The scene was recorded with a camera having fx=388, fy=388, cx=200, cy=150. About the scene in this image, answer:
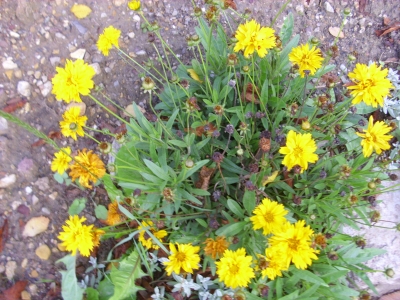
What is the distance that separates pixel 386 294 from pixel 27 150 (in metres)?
2.38

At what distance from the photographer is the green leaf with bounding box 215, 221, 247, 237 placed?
190 centimetres

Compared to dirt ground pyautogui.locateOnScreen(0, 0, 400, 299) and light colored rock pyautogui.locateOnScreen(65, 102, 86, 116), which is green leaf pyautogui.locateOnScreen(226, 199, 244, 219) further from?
light colored rock pyautogui.locateOnScreen(65, 102, 86, 116)

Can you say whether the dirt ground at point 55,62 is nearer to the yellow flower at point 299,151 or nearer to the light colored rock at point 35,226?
the light colored rock at point 35,226

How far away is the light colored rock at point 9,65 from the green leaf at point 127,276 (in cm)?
152

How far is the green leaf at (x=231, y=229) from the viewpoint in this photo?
6.24 feet

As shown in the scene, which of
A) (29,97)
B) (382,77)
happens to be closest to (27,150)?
(29,97)

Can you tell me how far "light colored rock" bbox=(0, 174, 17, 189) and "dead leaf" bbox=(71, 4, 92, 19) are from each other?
122 centimetres

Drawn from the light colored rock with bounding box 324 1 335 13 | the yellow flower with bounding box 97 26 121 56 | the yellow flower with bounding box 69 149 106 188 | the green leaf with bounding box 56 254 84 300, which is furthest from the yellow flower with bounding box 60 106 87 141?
the light colored rock with bounding box 324 1 335 13

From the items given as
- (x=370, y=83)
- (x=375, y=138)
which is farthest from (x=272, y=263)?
(x=370, y=83)

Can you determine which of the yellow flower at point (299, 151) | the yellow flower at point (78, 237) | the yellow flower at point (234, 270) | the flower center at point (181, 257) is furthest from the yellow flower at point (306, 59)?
the yellow flower at point (78, 237)

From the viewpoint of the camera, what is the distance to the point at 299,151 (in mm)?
1654

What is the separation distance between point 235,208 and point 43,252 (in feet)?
3.89

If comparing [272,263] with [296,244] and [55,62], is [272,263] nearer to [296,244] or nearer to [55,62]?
[296,244]

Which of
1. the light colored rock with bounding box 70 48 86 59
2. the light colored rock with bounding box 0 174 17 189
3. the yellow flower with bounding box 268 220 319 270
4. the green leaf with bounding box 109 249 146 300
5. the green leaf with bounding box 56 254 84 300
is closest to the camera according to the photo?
the yellow flower with bounding box 268 220 319 270
